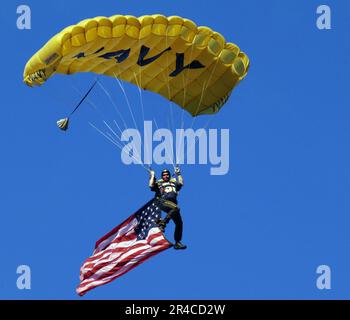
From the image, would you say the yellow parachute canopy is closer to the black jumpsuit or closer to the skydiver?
the skydiver

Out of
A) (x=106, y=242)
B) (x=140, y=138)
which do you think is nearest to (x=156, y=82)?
(x=140, y=138)

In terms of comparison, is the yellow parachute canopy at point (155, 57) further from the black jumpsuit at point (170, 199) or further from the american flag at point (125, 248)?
the american flag at point (125, 248)

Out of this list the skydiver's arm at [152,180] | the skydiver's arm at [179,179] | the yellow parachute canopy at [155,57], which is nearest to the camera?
the yellow parachute canopy at [155,57]

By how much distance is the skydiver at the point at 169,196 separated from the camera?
130 feet

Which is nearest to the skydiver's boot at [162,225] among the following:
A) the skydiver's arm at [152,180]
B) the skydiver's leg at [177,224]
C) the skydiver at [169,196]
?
the skydiver at [169,196]

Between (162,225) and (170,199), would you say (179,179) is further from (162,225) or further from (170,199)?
(162,225)

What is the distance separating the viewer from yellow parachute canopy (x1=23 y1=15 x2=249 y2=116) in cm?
3903

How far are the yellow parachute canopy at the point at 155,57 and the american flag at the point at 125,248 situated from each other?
350 cm

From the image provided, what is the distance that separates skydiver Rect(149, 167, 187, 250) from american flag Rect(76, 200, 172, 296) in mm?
329

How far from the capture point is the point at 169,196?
39.7 m

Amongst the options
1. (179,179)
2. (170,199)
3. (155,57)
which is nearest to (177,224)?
(170,199)

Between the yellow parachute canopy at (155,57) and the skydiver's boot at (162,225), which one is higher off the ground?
the yellow parachute canopy at (155,57)

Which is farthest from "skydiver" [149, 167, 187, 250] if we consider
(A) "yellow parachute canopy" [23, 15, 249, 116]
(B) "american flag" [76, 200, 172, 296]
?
(A) "yellow parachute canopy" [23, 15, 249, 116]
